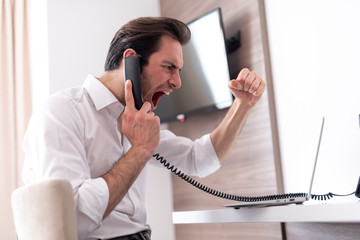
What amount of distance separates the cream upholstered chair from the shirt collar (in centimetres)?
55

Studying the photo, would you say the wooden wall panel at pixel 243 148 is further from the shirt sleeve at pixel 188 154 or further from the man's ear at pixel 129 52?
the man's ear at pixel 129 52

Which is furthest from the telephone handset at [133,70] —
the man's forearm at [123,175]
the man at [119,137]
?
the man's forearm at [123,175]

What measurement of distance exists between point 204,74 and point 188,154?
88 cm

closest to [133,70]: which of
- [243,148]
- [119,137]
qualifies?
[119,137]

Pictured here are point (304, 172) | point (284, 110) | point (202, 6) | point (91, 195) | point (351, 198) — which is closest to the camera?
point (91, 195)

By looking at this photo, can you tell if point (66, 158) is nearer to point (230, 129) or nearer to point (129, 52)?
point (129, 52)

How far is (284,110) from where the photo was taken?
2.08 m

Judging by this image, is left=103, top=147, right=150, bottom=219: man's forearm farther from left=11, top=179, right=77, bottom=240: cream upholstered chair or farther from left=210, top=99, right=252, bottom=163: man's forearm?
left=210, top=99, right=252, bottom=163: man's forearm

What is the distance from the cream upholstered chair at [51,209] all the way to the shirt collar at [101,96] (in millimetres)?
545

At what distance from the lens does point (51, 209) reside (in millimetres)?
854

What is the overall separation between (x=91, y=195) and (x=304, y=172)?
1.15 meters

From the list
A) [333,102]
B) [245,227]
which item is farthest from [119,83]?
[245,227]

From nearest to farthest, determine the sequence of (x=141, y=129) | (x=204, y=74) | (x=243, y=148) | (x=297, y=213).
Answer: (x=297, y=213) < (x=141, y=129) < (x=243, y=148) < (x=204, y=74)

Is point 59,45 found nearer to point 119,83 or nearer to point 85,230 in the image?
point 119,83
